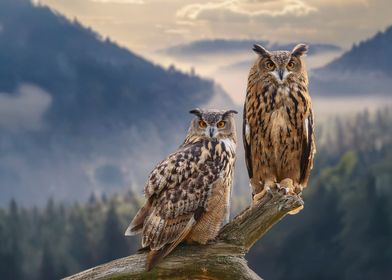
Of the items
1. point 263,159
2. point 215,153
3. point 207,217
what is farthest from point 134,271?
point 263,159

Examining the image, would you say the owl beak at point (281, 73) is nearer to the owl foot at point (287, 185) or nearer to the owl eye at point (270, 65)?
the owl eye at point (270, 65)

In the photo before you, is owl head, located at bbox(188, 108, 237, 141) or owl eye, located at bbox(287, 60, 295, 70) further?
owl eye, located at bbox(287, 60, 295, 70)

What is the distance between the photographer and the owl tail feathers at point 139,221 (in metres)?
3.50

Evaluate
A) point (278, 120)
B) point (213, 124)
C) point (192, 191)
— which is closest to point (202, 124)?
point (213, 124)

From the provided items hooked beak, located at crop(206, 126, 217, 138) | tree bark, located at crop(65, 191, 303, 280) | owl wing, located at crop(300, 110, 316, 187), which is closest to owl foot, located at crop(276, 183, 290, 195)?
tree bark, located at crop(65, 191, 303, 280)

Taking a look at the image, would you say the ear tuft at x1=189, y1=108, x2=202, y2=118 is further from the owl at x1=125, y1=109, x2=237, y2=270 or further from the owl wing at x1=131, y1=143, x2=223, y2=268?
the owl wing at x1=131, y1=143, x2=223, y2=268

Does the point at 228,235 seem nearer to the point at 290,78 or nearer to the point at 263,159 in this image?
the point at 263,159

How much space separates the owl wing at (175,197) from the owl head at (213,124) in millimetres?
122

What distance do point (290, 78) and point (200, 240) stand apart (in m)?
1.01

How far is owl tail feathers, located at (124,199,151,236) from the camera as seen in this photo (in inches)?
138

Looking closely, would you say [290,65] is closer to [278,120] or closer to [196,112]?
[278,120]

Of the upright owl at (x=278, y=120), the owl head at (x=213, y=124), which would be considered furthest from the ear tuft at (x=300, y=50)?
the owl head at (x=213, y=124)

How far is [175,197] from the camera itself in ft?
11.3

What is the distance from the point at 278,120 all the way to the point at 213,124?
0.52m
